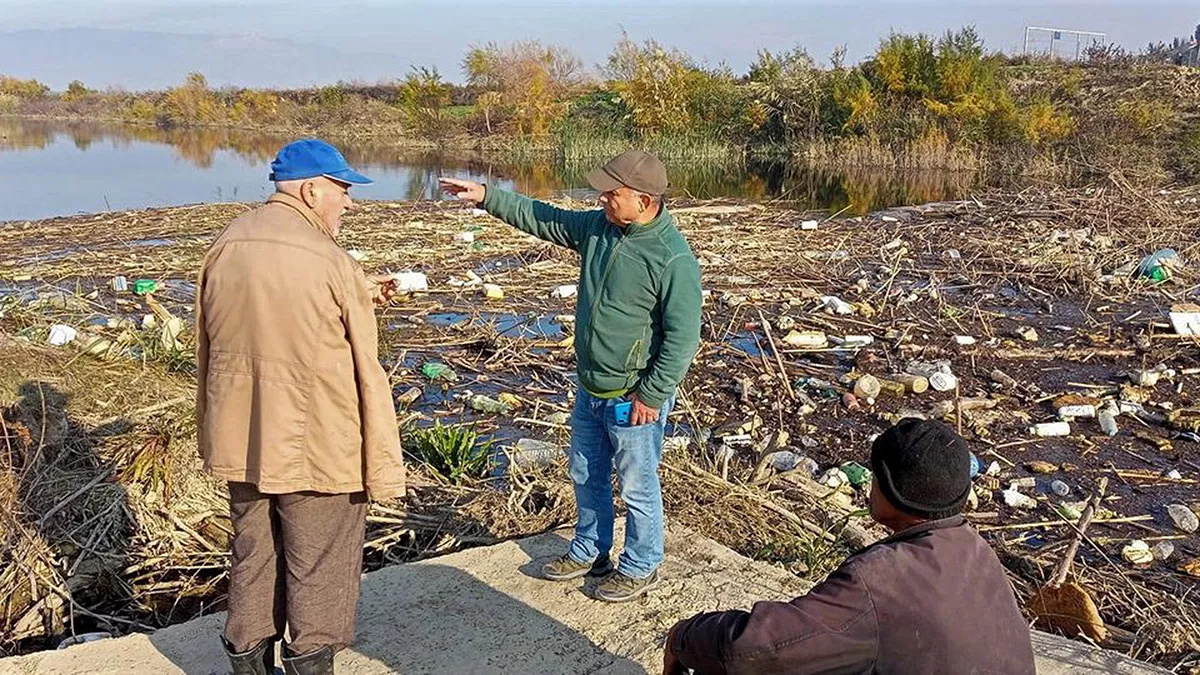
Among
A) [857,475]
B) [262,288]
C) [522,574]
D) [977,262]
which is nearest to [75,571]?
[522,574]

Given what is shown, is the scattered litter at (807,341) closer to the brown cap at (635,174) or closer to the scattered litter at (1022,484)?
the scattered litter at (1022,484)

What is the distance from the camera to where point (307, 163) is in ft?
8.14

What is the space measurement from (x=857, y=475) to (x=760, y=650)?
396cm

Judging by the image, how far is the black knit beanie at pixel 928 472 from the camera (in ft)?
5.75

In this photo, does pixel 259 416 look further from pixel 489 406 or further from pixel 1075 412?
pixel 1075 412

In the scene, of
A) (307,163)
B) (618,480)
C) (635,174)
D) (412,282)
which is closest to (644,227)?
(635,174)

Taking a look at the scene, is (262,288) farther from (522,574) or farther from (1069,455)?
(1069,455)

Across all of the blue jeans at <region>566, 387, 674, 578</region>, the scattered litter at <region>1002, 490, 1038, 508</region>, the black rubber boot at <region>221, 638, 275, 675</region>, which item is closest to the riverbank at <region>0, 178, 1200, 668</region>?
the scattered litter at <region>1002, 490, 1038, 508</region>

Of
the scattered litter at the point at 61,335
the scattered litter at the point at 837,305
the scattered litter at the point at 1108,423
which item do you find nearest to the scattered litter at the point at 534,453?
the scattered litter at the point at 61,335

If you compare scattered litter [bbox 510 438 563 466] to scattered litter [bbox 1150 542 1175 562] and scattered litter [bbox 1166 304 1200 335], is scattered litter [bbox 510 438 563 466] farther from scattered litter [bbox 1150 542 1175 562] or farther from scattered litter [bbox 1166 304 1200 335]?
scattered litter [bbox 1166 304 1200 335]

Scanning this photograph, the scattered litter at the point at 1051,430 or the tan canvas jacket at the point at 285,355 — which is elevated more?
the tan canvas jacket at the point at 285,355

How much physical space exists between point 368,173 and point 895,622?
990 inches

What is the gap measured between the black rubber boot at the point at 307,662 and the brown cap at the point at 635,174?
1.65 meters

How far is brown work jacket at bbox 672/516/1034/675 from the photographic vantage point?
64.7 inches
